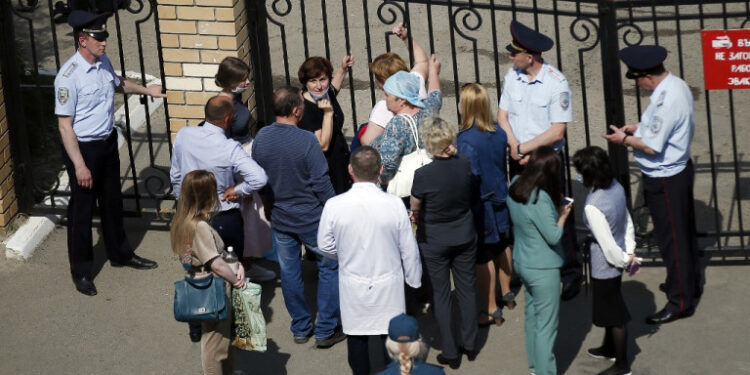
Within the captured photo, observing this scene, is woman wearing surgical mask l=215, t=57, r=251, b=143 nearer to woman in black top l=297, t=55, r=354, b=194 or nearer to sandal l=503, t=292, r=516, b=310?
woman in black top l=297, t=55, r=354, b=194

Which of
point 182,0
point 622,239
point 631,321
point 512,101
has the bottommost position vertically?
point 631,321

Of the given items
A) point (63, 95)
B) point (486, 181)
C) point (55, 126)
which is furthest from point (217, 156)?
point (55, 126)

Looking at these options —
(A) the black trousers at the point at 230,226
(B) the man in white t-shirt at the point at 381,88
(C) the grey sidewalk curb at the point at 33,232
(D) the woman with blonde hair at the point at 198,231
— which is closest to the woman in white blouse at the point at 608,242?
(B) the man in white t-shirt at the point at 381,88

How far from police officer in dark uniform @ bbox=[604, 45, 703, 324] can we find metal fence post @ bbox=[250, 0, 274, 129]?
8.47 feet

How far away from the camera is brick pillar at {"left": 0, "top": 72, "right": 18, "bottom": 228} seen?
29.3ft

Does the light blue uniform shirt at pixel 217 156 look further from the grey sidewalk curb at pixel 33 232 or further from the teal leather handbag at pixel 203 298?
the grey sidewalk curb at pixel 33 232

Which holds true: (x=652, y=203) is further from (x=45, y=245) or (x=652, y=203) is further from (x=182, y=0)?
(x=45, y=245)

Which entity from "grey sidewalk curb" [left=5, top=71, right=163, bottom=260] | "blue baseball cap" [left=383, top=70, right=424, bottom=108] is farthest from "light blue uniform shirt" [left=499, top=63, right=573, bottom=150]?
"grey sidewalk curb" [left=5, top=71, right=163, bottom=260]

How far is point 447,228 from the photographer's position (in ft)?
22.9

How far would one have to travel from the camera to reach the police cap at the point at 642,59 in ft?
24.0

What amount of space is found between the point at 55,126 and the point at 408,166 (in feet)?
15.9

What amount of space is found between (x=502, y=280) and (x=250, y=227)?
173 centimetres

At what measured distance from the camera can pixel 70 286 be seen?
8.46m

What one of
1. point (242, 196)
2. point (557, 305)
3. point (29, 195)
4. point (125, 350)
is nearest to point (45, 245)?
point (29, 195)
